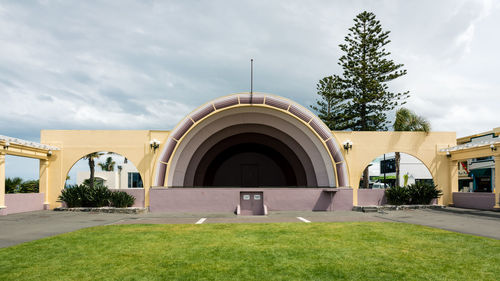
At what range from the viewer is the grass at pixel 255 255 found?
6207mm

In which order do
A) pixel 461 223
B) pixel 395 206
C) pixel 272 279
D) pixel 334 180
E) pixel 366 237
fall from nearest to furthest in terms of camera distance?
pixel 272 279
pixel 366 237
pixel 461 223
pixel 395 206
pixel 334 180

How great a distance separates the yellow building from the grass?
693 centimetres

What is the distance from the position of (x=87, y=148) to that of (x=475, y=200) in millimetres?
20868

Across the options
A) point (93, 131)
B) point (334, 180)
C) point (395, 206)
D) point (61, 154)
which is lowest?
point (395, 206)

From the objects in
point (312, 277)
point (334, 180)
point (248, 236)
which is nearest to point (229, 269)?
point (312, 277)

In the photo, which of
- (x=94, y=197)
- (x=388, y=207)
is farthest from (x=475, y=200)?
(x=94, y=197)

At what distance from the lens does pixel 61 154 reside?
19.4m

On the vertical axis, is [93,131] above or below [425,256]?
above

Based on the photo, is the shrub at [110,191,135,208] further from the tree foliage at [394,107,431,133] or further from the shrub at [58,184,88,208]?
the tree foliage at [394,107,431,133]

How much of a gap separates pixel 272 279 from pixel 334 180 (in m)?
14.1

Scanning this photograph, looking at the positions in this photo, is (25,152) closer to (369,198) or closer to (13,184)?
(13,184)

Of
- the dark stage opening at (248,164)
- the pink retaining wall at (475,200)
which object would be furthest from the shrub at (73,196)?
the pink retaining wall at (475,200)

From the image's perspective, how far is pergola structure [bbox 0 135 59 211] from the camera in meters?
16.2

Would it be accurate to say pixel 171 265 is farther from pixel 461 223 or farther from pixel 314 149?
pixel 314 149
